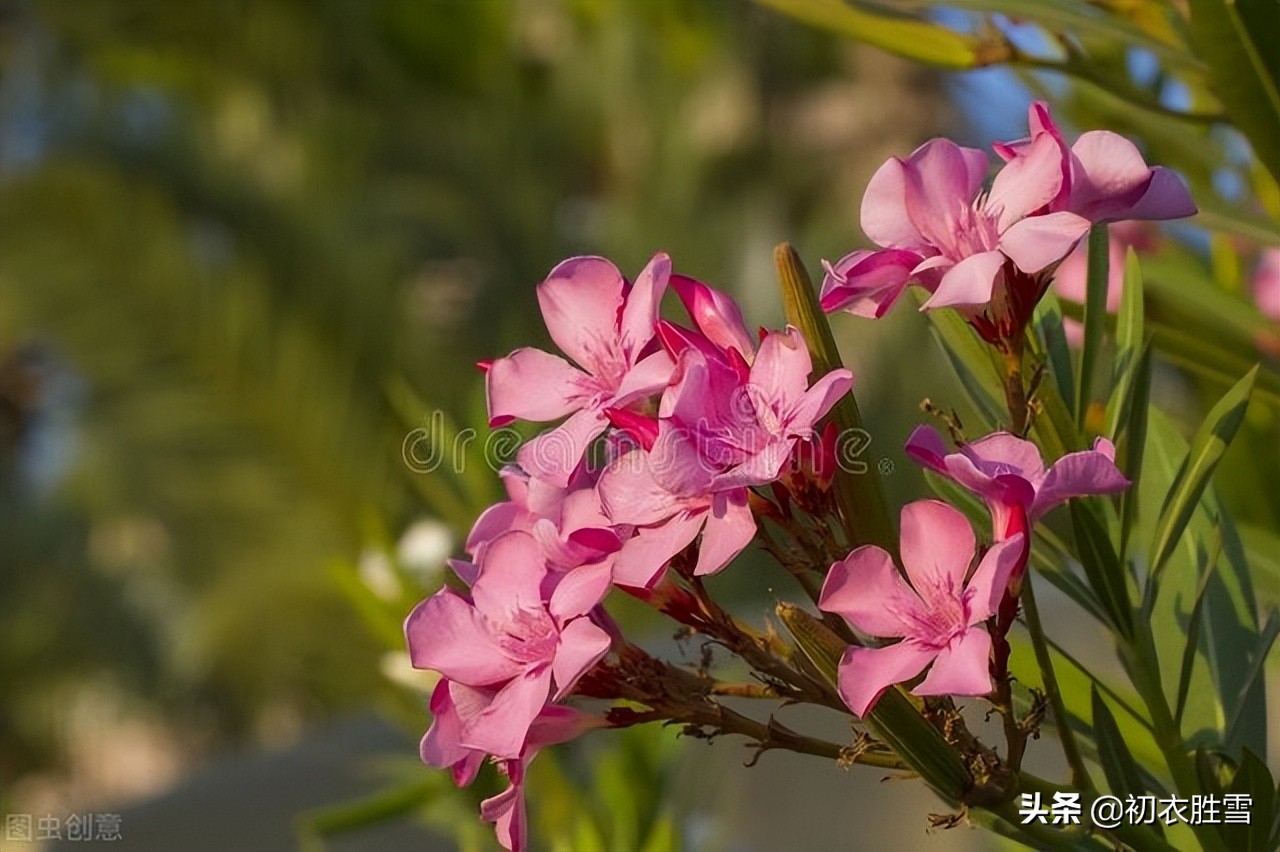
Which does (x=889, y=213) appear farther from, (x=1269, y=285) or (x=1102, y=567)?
(x=1269, y=285)

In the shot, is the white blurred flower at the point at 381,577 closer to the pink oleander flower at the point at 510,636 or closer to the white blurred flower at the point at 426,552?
the white blurred flower at the point at 426,552

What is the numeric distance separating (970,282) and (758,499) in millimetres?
63

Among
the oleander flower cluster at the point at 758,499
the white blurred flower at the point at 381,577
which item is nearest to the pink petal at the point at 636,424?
the oleander flower cluster at the point at 758,499

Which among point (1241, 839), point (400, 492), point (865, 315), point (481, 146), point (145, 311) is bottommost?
point (1241, 839)

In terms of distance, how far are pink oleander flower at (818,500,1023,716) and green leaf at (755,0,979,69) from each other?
1.01 feet

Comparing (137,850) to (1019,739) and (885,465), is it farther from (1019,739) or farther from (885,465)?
(1019,739)

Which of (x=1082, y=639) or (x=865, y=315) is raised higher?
(x=1082, y=639)

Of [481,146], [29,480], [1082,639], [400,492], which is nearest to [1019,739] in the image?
[1082,639]

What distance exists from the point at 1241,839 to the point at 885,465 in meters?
0.15

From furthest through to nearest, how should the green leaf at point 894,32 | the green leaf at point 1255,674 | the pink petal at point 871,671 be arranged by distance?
1. the green leaf at point 894,32
2. the green leaf at point 1255,674
3. the pink petal at point 871,671

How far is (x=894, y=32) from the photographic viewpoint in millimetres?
541

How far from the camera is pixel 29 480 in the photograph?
4812 millimetres

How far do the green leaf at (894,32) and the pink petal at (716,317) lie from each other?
0.27m

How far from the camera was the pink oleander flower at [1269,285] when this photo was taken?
0.69 meters
